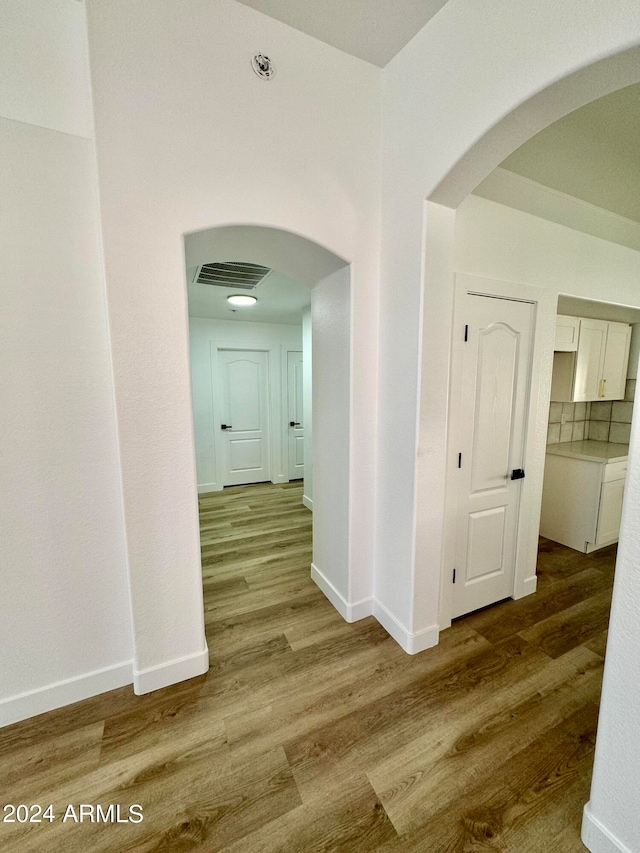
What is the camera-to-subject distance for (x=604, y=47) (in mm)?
923

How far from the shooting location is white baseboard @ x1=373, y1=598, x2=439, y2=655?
1859 millimetres

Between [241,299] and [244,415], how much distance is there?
6.80 feet

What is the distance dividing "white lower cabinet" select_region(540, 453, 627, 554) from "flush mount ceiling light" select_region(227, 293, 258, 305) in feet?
11.2

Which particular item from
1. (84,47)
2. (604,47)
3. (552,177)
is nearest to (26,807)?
(84,47)

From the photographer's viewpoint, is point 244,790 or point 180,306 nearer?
point 244,790

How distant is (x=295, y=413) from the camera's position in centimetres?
551

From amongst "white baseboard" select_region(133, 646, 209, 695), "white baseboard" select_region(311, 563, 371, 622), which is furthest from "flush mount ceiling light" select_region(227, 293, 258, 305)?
"white baseboard" select_region(133, 646, 209, 695)

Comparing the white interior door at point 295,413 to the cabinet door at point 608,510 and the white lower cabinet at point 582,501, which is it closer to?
the white lower cabinet at point 582,501

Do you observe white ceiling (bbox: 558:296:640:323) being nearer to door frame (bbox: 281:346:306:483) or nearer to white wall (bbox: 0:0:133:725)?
white wall (bbox: 0:0:133:725)

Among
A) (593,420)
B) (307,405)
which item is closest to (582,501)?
(593,420)

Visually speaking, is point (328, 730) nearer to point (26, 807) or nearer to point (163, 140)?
point (26, 807)

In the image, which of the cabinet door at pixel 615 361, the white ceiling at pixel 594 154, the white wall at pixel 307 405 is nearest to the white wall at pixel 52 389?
the white ceiling at pixel 594 154

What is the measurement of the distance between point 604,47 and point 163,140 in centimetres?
155

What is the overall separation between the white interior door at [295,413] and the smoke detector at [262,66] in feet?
12.4
